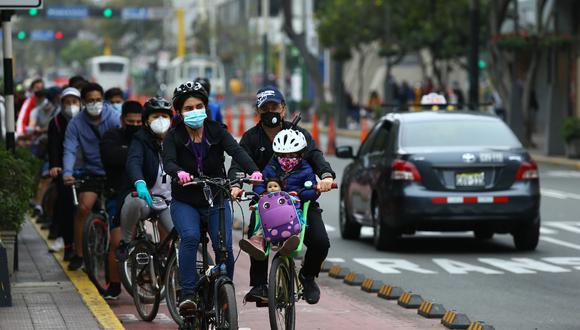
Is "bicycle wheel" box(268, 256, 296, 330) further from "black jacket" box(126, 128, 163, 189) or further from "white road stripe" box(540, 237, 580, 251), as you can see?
"white road stripe" box(540, 237, 580, 251)

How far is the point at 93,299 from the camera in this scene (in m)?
11.5

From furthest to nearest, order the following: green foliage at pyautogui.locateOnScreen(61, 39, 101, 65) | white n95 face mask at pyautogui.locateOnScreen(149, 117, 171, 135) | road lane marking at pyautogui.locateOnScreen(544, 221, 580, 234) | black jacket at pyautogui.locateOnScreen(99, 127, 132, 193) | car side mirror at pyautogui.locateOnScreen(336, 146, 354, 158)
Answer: green foliage at pyautogui.locateOnScreen(61, 39, 101, 65), road lane marking at pyautogui.locateOnScreen(544, 221, 580, 234), car side mirror at pyautogui.locateOnScreen(336, 146, 354, 158), black jacket at pyautogui.locateOnScreen(99, 127, 132, 193), white n95 face mask at pyautogui.locateOnScreen(149, 117, 171, 135)

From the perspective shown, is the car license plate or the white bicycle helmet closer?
the white bicycle helmet

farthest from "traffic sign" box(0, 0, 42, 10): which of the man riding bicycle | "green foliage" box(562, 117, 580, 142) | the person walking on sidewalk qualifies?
"green foliage" box(562, 117, 580, 142)

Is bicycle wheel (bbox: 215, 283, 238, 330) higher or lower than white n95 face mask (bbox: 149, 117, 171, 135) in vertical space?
lower

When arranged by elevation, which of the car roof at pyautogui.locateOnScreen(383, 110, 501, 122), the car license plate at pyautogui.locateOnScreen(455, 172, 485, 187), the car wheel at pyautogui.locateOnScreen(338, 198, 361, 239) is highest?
the car roof at pyautogui.locateOnScreen(383, 110, 501, 122)

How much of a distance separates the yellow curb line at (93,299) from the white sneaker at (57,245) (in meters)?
0.56

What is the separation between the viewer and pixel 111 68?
9894 centimetres

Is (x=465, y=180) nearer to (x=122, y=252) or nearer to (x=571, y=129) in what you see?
(x=122, y=252)

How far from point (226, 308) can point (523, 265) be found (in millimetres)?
7302

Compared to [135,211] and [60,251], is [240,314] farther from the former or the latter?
[60,251]

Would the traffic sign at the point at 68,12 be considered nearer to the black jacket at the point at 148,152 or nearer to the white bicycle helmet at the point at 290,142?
the black jacket at the point at 148,152

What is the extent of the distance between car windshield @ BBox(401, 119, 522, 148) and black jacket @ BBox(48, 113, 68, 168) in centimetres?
404

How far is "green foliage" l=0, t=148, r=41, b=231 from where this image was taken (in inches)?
498
